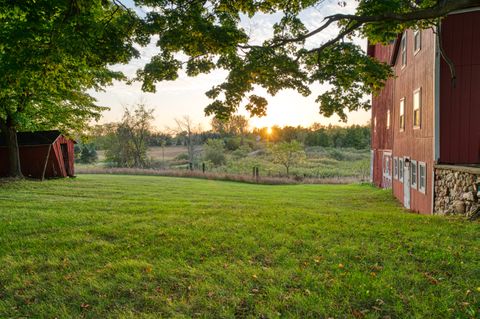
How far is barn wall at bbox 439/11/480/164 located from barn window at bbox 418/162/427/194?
138 cm

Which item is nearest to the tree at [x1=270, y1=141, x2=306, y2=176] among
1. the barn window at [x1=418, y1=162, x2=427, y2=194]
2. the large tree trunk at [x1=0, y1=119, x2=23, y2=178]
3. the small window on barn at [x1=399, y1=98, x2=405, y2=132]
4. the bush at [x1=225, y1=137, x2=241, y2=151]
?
the small window on barn at [x1=399, y1=98, x2=405, y2=132]

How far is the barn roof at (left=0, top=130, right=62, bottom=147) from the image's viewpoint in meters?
21.7

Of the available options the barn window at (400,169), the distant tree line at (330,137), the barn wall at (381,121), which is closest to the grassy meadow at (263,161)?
the distant tree line at (330,137)

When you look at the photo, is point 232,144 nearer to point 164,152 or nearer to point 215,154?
point 164,152

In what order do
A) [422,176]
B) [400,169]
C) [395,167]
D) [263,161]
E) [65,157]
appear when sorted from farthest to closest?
[263,161]
[65,157]
[395,167]
[400,169]
[422,176]

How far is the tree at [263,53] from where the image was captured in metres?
8.17

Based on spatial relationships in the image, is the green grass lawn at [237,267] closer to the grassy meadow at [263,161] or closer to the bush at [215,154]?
the grassy meadow at [263,161]

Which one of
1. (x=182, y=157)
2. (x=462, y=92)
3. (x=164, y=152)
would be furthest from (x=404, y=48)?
(x=164, y=152)

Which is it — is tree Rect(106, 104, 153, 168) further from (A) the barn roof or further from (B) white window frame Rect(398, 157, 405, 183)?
(B) white window frame Rect(398, 157, 405, 183)

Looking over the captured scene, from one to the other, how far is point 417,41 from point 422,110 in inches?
112

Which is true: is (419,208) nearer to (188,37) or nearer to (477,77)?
(477,77)

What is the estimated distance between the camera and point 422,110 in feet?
39.1

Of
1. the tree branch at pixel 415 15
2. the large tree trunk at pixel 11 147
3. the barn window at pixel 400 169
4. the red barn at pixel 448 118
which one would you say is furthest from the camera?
the large tree trunk at pixel 11 147

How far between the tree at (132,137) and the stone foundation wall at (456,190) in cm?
4033
